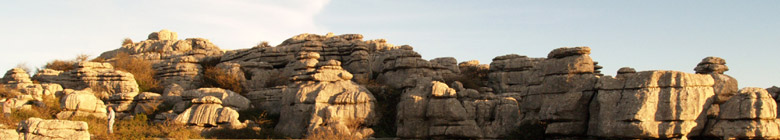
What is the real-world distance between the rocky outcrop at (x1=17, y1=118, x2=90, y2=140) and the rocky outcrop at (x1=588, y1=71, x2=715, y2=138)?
58.3 feet

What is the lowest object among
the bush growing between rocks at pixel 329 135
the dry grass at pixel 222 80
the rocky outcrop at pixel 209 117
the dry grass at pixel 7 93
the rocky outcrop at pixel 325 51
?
the bush growing between rocks at pixel 329 135

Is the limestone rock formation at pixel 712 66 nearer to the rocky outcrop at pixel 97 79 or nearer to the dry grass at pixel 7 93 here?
the rocky outcrop at pixel 97 79

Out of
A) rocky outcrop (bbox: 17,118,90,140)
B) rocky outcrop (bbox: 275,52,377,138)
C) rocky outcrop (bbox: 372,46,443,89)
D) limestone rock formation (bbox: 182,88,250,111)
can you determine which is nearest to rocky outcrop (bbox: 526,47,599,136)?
rocky outcrop (bbox: 275,52,377,138)

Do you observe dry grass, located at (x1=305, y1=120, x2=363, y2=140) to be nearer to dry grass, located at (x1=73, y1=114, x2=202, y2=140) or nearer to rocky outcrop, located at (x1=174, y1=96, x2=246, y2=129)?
rocky outcrop, located at (x1=174, y1=96, x2=246, y2=129)

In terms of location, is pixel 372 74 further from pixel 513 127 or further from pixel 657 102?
pixel 657 102

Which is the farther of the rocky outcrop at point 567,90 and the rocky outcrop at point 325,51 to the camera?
the rocky outcrop at point 325,51

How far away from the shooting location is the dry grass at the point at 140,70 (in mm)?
43344

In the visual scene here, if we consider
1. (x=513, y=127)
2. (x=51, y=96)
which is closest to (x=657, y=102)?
(x=513, y=127)

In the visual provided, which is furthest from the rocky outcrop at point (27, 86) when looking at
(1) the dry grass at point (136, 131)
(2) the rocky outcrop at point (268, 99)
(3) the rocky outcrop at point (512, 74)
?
(3) the rocky outcrop at point (512, 74)

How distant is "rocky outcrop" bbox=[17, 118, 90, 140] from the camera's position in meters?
24.5

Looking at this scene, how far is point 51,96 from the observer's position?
1428 inches

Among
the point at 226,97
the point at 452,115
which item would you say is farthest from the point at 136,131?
the point at 452,115

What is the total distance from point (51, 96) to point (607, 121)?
27487 mm

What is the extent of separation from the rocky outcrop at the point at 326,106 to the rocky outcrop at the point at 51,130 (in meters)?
8.86
